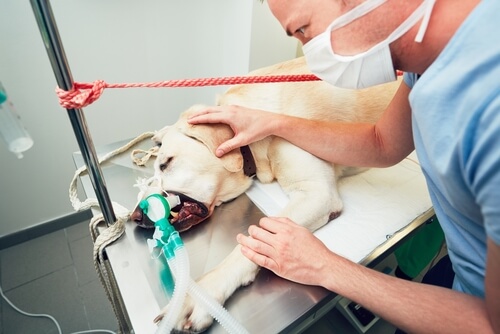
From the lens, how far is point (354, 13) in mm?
575

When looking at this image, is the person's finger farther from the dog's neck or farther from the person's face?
the person's face

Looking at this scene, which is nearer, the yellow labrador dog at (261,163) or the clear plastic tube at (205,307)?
the clear plastic tube at (205,307)

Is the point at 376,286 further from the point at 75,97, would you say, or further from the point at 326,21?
the point at 75,97

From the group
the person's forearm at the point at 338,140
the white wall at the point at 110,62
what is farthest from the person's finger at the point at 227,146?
the white wall at the point at 110,62

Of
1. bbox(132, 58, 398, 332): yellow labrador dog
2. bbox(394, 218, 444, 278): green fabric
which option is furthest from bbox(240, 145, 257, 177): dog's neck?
bbox(394, 218, 444, 278): green fabric

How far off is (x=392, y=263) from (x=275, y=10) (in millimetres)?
1661

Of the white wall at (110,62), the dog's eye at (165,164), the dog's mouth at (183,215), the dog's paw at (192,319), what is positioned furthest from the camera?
the white wall at (110,62)

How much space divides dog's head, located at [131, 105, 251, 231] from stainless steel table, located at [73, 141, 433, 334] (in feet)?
0.19

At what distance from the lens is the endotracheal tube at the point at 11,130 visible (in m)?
0.38

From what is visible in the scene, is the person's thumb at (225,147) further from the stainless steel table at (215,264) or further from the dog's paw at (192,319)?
the dog's paw at (192,319)

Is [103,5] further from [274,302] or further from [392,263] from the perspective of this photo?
[392,263]

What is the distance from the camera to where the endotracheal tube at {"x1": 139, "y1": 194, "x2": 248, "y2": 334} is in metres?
0.60

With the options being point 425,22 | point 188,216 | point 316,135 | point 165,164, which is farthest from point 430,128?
point 165,164

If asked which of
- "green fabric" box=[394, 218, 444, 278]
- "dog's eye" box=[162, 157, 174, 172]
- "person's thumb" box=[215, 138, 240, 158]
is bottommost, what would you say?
"green fabric" box=[394, 218, 444, 278]
